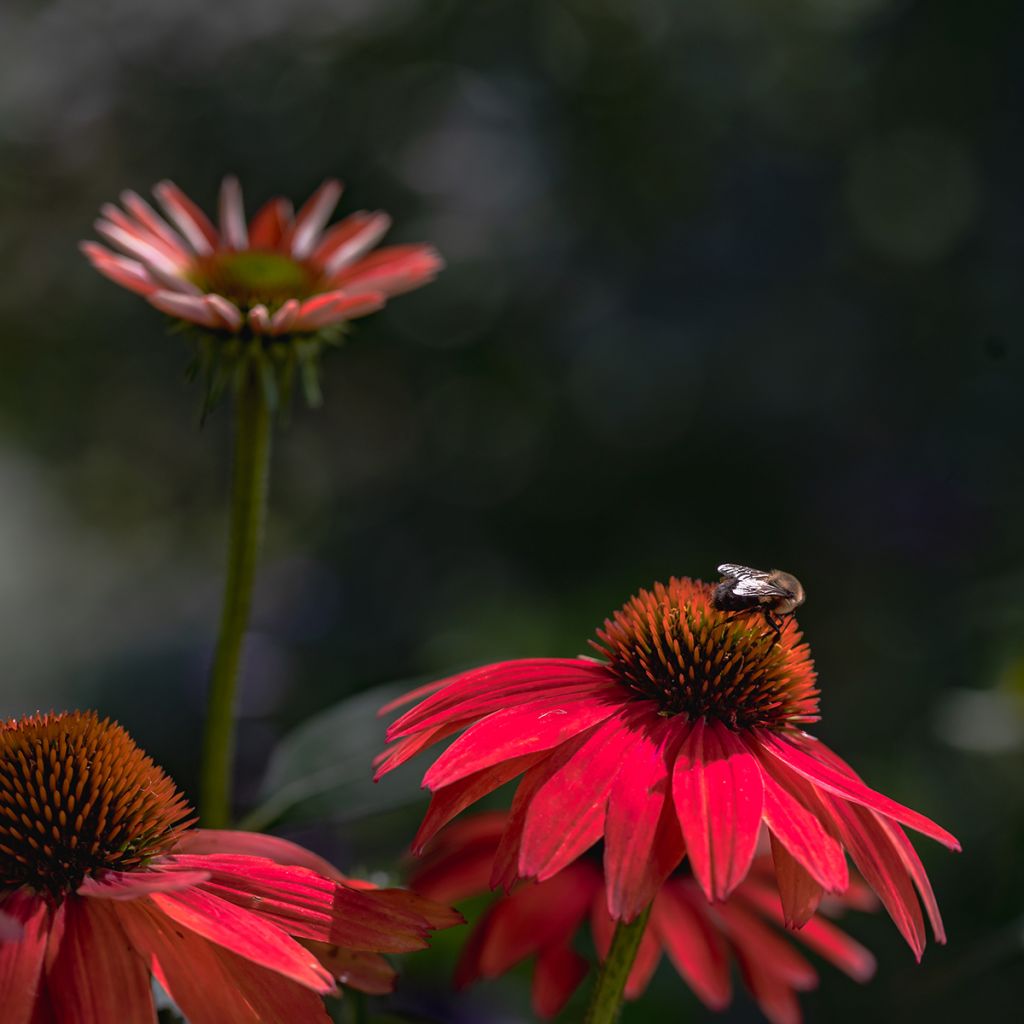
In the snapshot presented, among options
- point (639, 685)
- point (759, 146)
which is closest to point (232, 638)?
point (639, 685)

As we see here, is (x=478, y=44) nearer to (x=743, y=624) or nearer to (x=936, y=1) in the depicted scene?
(x=936, y=1)

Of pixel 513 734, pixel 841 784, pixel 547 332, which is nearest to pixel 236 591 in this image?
pixel 513 734

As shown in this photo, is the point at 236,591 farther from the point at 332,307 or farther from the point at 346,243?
the point at 346,243

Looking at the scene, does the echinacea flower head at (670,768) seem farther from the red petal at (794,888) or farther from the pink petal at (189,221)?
the pink petal at (189,221)

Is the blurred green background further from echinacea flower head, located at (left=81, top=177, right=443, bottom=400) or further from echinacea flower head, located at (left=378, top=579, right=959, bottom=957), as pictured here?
echinacea flower head, located at (left=378, top=579, right=959, bottom=957)

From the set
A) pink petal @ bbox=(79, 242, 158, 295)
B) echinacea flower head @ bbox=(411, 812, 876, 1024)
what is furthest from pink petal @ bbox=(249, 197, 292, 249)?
echinacea flower head @ bbox=(411, 812, 876, 1024)

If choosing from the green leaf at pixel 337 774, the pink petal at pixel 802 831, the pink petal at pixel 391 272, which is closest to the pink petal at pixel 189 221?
the pink petal at pixel 391 272
